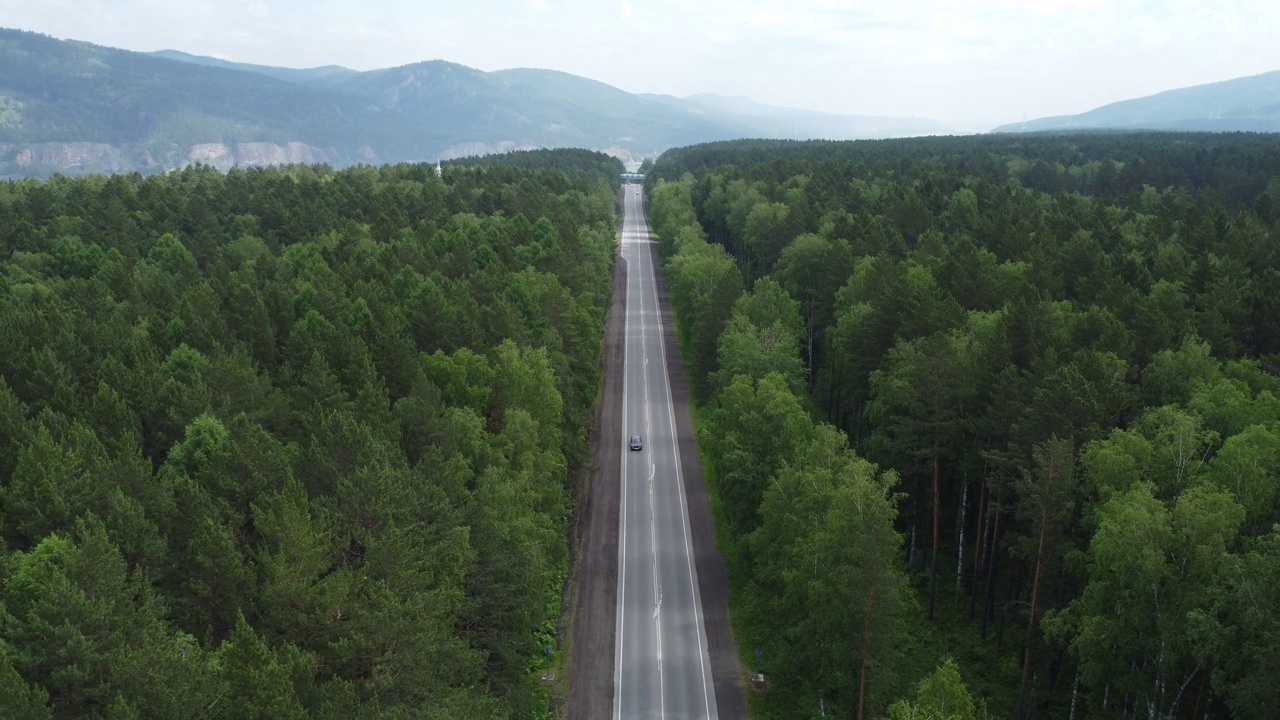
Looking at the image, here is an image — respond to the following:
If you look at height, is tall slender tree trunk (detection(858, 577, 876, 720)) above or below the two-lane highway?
above

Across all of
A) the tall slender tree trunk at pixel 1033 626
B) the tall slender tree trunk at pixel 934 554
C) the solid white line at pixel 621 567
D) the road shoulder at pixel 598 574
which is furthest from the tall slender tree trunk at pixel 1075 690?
the road shoulder at pixel 598 574

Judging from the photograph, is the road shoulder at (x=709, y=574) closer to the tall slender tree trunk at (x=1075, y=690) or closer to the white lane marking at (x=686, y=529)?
the white lane marking at (x=686, y=529)

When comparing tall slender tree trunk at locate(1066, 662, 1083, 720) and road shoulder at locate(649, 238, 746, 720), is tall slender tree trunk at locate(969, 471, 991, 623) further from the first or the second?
road shoulder at locate(649, 238, 746, 720)

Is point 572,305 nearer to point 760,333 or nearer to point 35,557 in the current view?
point 760,333

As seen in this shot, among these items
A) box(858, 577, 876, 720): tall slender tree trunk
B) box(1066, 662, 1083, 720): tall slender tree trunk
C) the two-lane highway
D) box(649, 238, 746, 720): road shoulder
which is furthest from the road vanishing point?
box(1066, 662, 1083, 720): tall slender tree trunk

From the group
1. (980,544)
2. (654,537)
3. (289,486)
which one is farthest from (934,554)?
(289,486)

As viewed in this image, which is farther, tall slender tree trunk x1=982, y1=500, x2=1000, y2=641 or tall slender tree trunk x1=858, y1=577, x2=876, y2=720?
tall slender tree trunk x1=982, y1=500, x2=1000, y2=641
